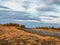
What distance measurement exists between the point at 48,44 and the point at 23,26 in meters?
17.1

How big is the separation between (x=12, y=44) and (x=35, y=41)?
2.83 m

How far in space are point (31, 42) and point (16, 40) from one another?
6.87 ft

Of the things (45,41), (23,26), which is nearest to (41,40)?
(45,41)

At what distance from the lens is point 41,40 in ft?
76.6

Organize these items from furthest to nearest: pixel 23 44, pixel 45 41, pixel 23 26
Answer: pixel 23 26
pixel 45 41
pixel 23 44

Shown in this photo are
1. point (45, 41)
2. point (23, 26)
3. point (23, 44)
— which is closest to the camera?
point (23, 44)

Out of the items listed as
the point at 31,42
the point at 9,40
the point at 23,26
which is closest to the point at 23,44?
the point at 31,42

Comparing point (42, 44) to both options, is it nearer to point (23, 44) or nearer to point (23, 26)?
point (23, 44)

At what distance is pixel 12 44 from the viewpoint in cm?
2191

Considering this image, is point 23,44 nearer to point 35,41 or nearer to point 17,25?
point 35,41

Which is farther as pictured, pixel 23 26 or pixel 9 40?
pixel 23 26

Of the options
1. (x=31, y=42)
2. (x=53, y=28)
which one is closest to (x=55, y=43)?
(x=31, y=42)

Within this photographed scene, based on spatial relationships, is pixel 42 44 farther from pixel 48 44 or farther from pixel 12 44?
pixel 12 44

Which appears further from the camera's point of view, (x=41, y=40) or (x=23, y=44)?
(x=41, y=40)
